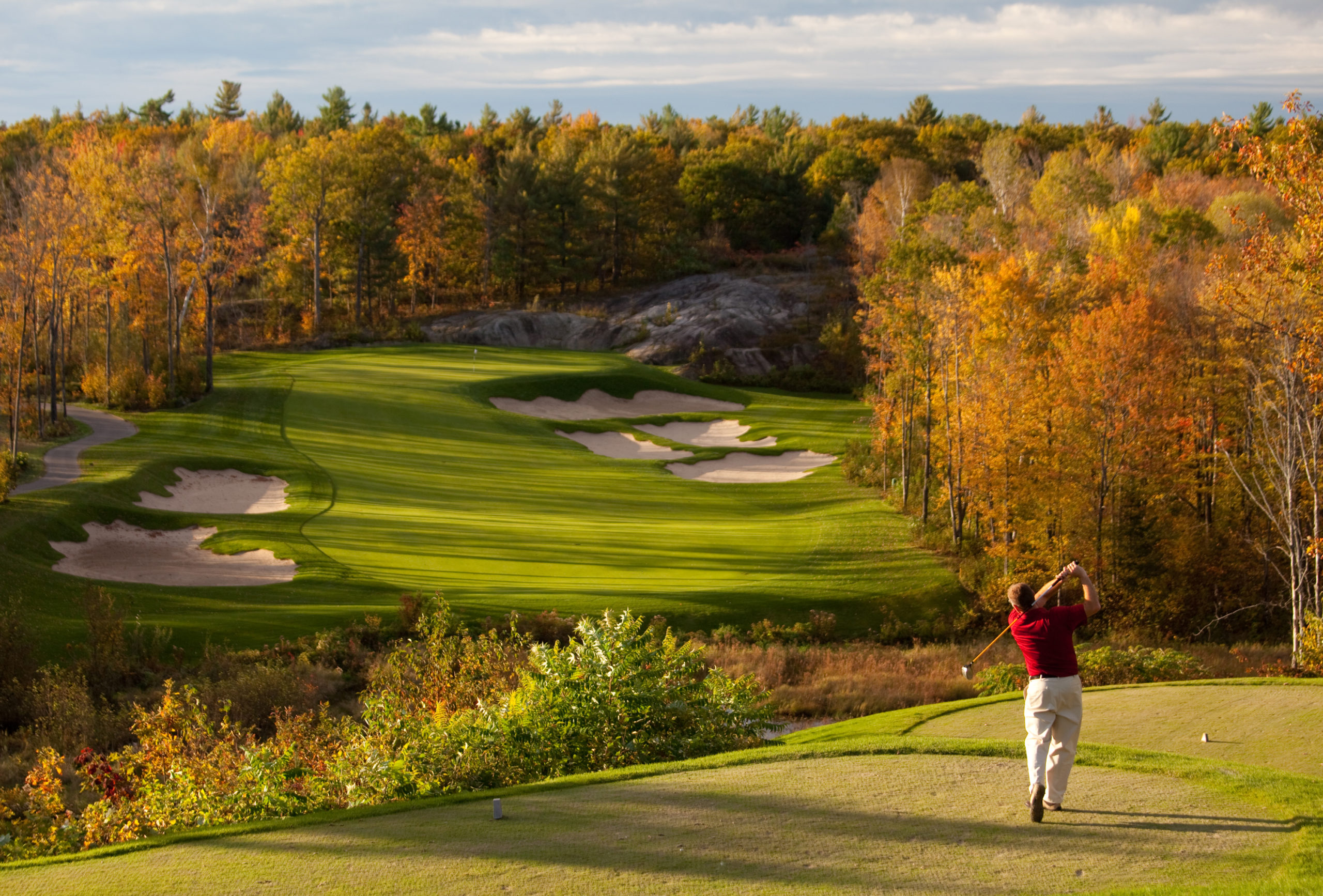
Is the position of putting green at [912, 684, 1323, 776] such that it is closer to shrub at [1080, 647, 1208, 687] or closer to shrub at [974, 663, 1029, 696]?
shrub at [1080, 647, 1208, 687]

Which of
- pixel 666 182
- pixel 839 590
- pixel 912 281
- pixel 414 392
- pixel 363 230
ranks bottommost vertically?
pixel 839 590

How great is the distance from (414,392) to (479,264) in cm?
3562

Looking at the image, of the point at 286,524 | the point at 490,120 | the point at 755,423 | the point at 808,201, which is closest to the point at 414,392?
the point at 755,423

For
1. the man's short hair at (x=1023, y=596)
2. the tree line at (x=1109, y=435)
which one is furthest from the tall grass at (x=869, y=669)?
the man's short hair at (x=1023, y=596)

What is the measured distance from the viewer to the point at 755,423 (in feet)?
165

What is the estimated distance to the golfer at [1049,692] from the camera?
8281 millimetres

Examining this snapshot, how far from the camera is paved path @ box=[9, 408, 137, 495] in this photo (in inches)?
1102

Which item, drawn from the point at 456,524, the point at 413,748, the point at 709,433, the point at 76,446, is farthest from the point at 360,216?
the point at 413,748

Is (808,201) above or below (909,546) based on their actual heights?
above

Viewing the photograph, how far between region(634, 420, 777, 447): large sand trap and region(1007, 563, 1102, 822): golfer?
37.2 meters

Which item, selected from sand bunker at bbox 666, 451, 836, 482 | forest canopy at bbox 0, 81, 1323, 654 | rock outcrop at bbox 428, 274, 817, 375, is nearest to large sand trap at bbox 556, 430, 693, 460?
sand bunker at bbox 666, 451, 836, 482

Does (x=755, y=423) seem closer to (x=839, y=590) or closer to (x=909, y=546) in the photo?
(x=909, y=546)

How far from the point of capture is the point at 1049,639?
856cm

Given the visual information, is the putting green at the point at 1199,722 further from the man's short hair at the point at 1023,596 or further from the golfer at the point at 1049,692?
the man's short hair at the point at 1023,596
